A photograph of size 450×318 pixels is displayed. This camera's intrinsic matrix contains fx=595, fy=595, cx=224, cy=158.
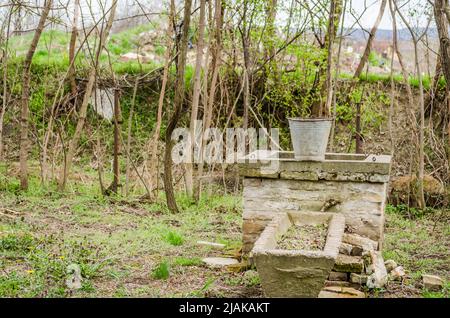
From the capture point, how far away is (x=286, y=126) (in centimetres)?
1227

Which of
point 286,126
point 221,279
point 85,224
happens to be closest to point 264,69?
point 286,126

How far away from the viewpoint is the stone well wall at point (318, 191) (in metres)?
6.00

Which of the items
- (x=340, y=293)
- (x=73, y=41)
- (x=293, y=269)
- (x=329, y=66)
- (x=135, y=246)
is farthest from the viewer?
(x=73, y=41)

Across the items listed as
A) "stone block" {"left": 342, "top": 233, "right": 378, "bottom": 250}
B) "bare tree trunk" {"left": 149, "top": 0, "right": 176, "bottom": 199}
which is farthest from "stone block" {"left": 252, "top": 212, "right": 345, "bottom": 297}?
"bare tree trunk" {"left": 149, "top": 0, "right": 176, "bottom": 199}

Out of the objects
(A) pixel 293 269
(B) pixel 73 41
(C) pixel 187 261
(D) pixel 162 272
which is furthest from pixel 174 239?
(B) pixel 73 41

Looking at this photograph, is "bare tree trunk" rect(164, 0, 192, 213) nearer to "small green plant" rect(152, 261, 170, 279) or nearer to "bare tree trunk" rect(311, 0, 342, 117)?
"bare tree trunk" rect(311, 0, 342, 117)

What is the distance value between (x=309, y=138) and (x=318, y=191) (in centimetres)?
55

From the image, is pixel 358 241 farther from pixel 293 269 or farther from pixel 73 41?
pixel 73 41

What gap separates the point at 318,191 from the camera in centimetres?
611

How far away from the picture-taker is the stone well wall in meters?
6.00

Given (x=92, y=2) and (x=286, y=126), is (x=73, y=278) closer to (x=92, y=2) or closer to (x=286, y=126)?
(x=92, y=2)

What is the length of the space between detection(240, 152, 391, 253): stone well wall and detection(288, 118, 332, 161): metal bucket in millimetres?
86

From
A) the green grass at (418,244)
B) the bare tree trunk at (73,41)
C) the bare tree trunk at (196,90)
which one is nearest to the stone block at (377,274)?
the green grass at (418,244)
